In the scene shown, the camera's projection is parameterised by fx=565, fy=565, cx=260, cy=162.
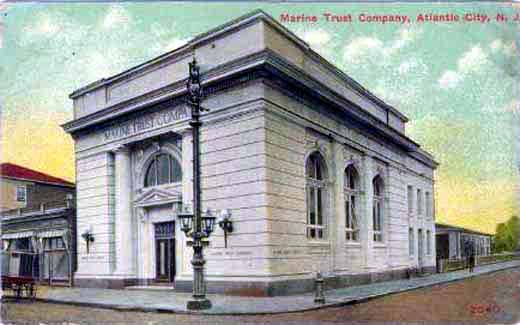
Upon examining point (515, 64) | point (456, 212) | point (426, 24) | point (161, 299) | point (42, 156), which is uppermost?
point (426, 24)

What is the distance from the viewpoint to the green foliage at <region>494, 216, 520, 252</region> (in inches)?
548

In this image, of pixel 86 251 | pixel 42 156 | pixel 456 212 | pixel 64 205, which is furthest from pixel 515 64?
pixel 64 205

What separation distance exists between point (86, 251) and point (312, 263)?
29.6ft

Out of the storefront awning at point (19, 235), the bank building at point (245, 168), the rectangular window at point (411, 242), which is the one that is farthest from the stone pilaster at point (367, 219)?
the storefront awning at point (19, 235)

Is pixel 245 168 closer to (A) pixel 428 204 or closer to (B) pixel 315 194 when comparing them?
(B) pixel 315 194

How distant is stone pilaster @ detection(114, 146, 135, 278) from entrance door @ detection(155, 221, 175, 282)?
1054mm

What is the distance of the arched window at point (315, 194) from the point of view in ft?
64.5

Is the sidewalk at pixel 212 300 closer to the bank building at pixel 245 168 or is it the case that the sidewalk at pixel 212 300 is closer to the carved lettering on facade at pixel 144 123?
the bank building at pixel 245 168

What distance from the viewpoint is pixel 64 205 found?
23.5m

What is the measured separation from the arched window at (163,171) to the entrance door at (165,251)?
60.8 inches

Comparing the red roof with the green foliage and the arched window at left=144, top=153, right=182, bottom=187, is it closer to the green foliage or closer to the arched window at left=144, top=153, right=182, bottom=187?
the arched window at left=144, top=153, right=182, bottom=187

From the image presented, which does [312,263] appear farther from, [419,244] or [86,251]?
[419,244]

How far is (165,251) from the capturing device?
20.3 meters

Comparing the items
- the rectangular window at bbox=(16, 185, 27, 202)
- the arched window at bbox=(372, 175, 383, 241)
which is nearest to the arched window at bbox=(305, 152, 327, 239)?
the arched window at bbox=(372, 175, 383, 241)
